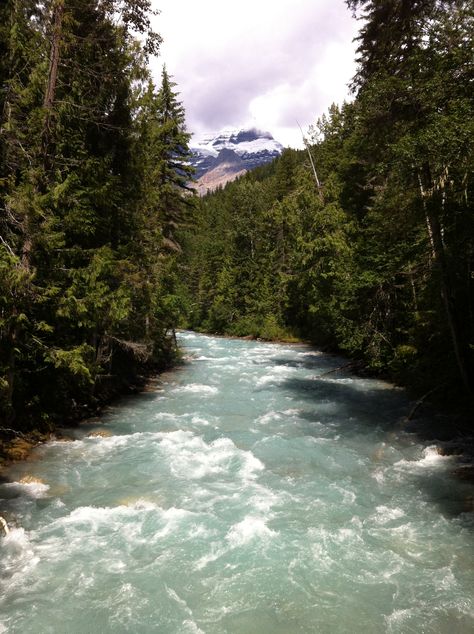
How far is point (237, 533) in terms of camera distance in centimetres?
711

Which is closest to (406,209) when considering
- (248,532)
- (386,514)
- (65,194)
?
(386,514)

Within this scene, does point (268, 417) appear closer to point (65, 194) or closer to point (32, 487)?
point (32, 487)

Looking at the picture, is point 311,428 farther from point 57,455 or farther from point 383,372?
point 383,372

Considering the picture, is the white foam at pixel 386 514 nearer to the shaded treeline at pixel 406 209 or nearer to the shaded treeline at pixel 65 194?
the shaded treeline at pixel 406 209

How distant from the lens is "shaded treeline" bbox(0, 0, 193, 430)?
30.5ft

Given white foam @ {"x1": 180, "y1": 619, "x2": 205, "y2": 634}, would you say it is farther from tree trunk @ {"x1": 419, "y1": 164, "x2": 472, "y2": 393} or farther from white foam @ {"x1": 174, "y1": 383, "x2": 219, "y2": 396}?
white foam @ {"x1": 174, "y1": 383, "x2": 219, "y2": 396}

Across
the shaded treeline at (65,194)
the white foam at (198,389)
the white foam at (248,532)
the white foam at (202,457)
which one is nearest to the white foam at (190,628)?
the white foam at (248,532)

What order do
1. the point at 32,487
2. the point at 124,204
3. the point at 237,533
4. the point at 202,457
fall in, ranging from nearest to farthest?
1. the point at 237,533
2. the point at 32,487
3. the point at 202,457
4. the point at 124,204

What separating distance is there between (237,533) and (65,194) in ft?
28.0

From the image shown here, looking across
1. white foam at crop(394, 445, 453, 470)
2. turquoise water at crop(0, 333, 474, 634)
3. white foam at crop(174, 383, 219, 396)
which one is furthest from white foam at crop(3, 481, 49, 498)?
white foam at crop(174, 383, 219, 396)

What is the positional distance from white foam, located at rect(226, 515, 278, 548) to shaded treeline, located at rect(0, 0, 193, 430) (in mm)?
5007

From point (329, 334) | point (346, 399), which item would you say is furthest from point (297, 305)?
point (346, 399)

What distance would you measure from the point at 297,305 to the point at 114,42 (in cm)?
3157

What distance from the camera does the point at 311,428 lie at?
503 inches
